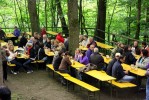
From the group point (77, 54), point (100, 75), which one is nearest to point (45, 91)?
point (100, 75)

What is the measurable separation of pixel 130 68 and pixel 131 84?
1161 mm

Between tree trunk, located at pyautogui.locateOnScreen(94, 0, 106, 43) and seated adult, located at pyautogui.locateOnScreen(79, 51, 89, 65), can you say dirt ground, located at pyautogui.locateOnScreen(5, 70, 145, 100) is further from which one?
tree trunk, located at pyautogui.locateOnScreen(94, 0, 106, 43)

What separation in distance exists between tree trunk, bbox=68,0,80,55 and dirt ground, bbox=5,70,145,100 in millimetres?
1881

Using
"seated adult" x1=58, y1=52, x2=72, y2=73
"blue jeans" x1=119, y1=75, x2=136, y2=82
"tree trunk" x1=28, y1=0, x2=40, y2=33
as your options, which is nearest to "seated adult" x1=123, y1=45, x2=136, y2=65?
"blue jeans" x1=119, y1=75, x2=136, y2=82

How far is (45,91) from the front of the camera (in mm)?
12344

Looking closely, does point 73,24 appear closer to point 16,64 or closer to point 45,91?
point 16,64

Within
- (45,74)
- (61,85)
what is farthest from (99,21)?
(61,85)

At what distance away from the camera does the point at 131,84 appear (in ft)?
37.1

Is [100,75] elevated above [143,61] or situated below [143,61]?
below

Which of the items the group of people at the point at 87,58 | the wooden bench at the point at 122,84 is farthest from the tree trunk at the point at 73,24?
the wooden bench at the point at 122,84

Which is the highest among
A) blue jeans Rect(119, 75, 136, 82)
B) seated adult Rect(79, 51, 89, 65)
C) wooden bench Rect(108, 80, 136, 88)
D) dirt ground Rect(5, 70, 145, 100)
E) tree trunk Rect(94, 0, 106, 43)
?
tree trunk Rect(94, 0, 106, 43)

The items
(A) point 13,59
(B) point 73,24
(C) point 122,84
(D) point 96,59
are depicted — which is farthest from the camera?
(B) point 73,24

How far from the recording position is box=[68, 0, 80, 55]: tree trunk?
47.1 ft

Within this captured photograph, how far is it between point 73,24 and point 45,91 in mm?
3736
